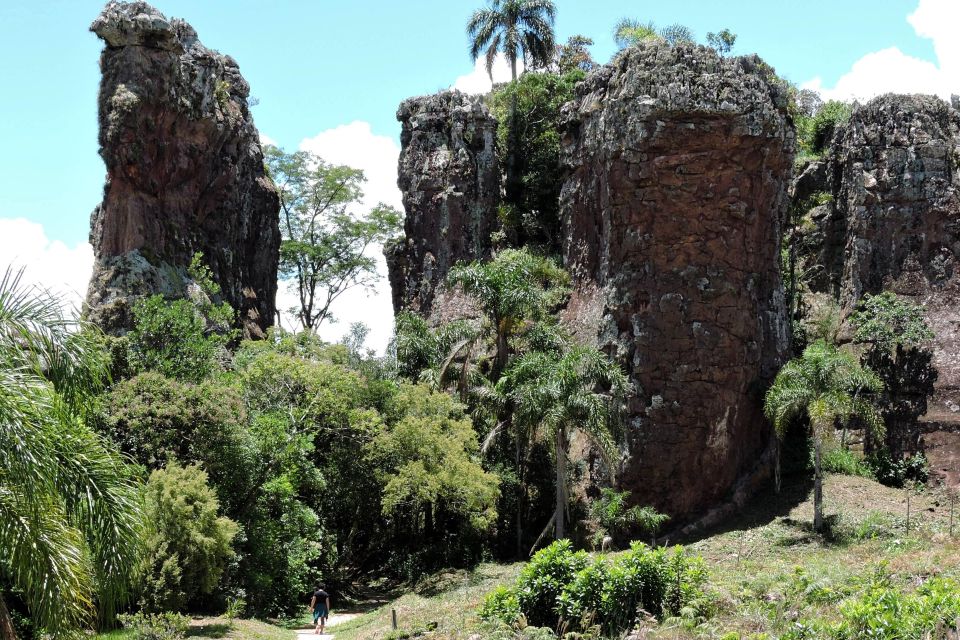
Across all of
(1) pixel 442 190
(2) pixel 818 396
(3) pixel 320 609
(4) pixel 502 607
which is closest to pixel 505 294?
(1) pixel 442 190

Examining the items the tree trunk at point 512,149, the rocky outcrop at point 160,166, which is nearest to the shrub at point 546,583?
the rocky outcrop at point 160,166

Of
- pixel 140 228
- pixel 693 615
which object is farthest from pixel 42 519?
pixel 140 228

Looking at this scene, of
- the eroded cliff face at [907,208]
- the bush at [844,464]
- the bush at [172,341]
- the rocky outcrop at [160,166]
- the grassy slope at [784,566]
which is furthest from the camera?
the rocky outcrop at [160,166]

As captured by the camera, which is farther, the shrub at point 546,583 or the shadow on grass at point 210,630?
the shadow on grass at point 210,630

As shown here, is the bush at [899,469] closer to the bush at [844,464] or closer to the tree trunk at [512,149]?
the bush at [844,464]

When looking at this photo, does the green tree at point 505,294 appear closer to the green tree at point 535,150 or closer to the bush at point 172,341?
the green tree at point 535,150

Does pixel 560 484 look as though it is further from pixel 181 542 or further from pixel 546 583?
pixel 181 542

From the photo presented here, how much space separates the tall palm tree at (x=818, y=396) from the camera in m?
27.3

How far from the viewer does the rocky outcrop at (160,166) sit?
3528 cm

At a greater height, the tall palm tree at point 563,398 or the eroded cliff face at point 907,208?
the eroded cliff face at point 907,208

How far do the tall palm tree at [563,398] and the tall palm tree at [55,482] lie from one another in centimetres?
1749

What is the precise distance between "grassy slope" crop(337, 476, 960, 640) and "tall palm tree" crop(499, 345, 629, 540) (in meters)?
3.85

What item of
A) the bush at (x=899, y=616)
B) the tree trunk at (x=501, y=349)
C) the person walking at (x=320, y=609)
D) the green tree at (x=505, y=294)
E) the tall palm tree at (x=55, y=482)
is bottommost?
the person walking at (x=320, y=609)

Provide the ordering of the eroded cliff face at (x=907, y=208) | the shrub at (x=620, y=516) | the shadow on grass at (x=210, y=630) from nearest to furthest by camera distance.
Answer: the shadow on grass at (x=210, y=630) < the shrub at (x=620, y=516) < the eroded cliff face at (x=907, y=208)
